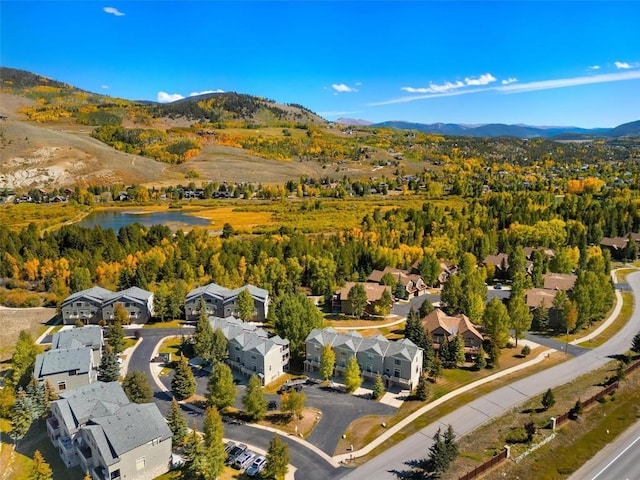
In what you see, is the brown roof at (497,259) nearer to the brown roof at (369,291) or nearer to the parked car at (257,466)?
the brown roof at (369,291)

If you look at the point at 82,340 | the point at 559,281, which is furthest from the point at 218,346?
the point at 559,281

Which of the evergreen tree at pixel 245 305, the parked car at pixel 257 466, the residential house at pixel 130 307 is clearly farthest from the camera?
the residential house at pixel 130 307

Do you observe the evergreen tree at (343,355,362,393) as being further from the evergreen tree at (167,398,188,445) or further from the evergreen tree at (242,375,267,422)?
the evergreen tree at (167,398,188,445)

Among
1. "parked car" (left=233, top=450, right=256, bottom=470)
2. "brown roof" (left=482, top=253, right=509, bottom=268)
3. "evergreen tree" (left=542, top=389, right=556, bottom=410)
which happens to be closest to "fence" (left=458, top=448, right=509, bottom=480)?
"evergreen tree" (left=542, top=389, right=556, bottom=410)

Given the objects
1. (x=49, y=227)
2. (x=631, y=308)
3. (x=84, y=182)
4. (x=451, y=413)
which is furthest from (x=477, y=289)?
(x=84, y=182)

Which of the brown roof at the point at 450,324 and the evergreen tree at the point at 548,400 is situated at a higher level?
the brown roof at the point at 450,324

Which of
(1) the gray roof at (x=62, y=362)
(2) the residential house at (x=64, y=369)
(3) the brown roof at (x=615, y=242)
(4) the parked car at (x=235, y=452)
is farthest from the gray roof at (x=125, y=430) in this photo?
(3) the brown roof at (x=615, y=242)

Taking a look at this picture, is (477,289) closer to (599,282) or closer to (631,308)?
(599,282)
